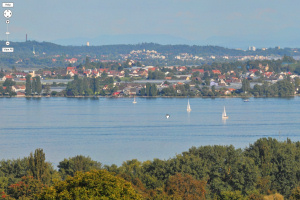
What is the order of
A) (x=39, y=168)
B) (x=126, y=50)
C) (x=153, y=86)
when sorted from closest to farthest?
(x=39, y=168) → (x=153, y=86) → (x=126, y=50)

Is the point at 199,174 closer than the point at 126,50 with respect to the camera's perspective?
Yes

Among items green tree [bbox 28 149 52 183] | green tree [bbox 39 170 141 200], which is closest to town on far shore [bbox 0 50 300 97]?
green tree [bbox 28 149 52 183]

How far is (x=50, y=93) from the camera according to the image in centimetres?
4919

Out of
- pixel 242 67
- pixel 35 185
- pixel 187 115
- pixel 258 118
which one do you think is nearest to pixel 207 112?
pixel 187 115

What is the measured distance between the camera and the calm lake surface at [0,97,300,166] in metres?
18.0

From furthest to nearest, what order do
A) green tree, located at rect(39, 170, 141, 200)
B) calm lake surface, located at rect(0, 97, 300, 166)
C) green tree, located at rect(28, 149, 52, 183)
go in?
1. calm lake surface, located at rect(0, 97, 300, 166)
2. green tree, located at rect(28, 149, 52, 183)
3. green tree, located at rect(39, 170, 141, 200)

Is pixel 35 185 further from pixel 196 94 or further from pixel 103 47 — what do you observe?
pixel 103 47

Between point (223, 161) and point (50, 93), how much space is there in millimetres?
38811

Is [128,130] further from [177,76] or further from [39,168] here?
[177,76]

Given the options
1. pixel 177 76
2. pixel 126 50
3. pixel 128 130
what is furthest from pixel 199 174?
pixel 126 50

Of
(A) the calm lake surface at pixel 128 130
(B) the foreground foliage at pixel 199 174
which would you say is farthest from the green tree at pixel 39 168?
(A) the calm lake surface at pixel 128 130

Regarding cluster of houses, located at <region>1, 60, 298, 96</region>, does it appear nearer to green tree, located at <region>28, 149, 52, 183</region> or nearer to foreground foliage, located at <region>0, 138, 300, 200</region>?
foreground foliage, located at <region>0, 138, 300, 200</region>

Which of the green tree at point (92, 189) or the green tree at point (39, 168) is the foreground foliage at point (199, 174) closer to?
the green tree at point (39, 168)

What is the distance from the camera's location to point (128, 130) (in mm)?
23406
